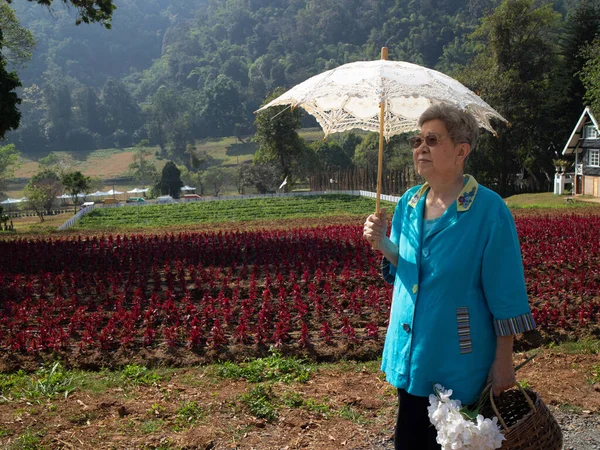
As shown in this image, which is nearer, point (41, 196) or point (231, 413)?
point (231, 413)

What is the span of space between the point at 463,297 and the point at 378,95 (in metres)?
1.49

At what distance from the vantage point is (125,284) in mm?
10469

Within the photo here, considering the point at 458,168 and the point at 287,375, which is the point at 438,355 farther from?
the point at 287,375

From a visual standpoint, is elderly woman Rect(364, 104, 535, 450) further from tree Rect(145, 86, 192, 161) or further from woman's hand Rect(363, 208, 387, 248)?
tree Rect(145, 86, 192, 161)

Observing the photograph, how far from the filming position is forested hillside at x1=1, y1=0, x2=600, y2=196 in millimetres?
42250

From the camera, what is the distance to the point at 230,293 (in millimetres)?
9898

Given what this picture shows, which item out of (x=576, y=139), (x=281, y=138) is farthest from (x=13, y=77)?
(x=281, y=138)

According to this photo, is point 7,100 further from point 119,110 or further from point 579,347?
point 119,110

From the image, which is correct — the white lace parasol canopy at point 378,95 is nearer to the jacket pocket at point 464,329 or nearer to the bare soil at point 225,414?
the jacket pocket at point 464,329

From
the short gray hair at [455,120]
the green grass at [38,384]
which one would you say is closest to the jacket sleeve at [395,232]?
the short gray hair at [455,120]

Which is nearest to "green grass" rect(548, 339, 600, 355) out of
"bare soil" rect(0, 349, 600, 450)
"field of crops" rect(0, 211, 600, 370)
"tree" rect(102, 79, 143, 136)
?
"field of crops" rect(0, 211, 600, 370)

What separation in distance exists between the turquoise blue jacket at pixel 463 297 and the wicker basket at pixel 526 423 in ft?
0.71

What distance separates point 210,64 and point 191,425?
17905 cm

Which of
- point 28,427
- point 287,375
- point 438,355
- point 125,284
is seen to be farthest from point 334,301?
point 438,355
